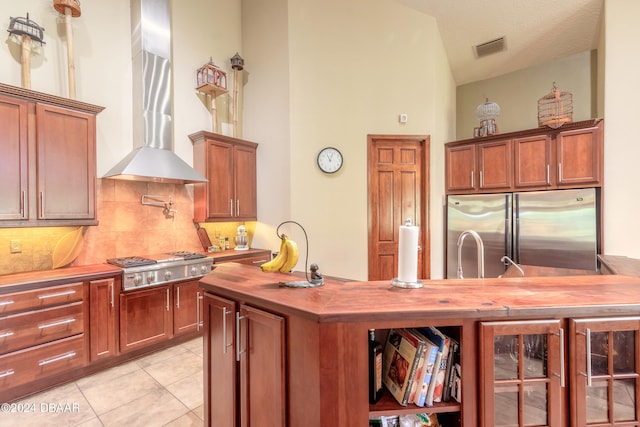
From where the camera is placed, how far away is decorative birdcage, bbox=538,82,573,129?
3480 millimetres

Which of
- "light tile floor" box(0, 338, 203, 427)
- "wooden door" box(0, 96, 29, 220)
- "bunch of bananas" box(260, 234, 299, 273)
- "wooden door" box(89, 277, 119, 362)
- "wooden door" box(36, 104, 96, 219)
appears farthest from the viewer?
"wooden door" box(89, 277, 119, 362)

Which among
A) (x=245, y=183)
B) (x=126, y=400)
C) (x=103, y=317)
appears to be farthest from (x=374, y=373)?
(x=245, y=183)

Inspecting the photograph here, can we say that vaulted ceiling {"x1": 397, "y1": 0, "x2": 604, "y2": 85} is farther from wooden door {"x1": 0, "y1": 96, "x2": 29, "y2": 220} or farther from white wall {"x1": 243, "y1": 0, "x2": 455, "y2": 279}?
wooden door {"x1": 0, "y1": 96, "x2": 29, "y2": 220}

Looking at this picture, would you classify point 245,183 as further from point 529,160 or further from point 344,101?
point 529,160

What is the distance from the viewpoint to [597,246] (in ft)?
10.7

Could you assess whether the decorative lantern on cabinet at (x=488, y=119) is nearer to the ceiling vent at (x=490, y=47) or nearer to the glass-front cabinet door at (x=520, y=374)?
the ceiling vent at (x=490, y=47)

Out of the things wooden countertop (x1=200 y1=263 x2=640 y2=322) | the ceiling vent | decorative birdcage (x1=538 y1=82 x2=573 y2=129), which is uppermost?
the ceiling vent

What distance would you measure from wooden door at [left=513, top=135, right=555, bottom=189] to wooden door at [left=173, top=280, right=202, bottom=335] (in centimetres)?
419

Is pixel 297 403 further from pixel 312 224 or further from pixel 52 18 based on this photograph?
pixel 52 18

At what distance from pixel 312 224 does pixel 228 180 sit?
1314mm

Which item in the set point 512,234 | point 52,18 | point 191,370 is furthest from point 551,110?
point 52,18

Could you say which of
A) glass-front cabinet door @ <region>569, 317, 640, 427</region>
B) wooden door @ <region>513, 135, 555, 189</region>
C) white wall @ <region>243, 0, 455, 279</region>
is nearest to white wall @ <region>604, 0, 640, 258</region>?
wooden door @ <region>513, 135, 555, 189</region>

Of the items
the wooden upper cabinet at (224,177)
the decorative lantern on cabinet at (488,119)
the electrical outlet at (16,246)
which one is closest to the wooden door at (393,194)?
the decorative lantern on cabinet at (488,119)

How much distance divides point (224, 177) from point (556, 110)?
4260 millimetres
